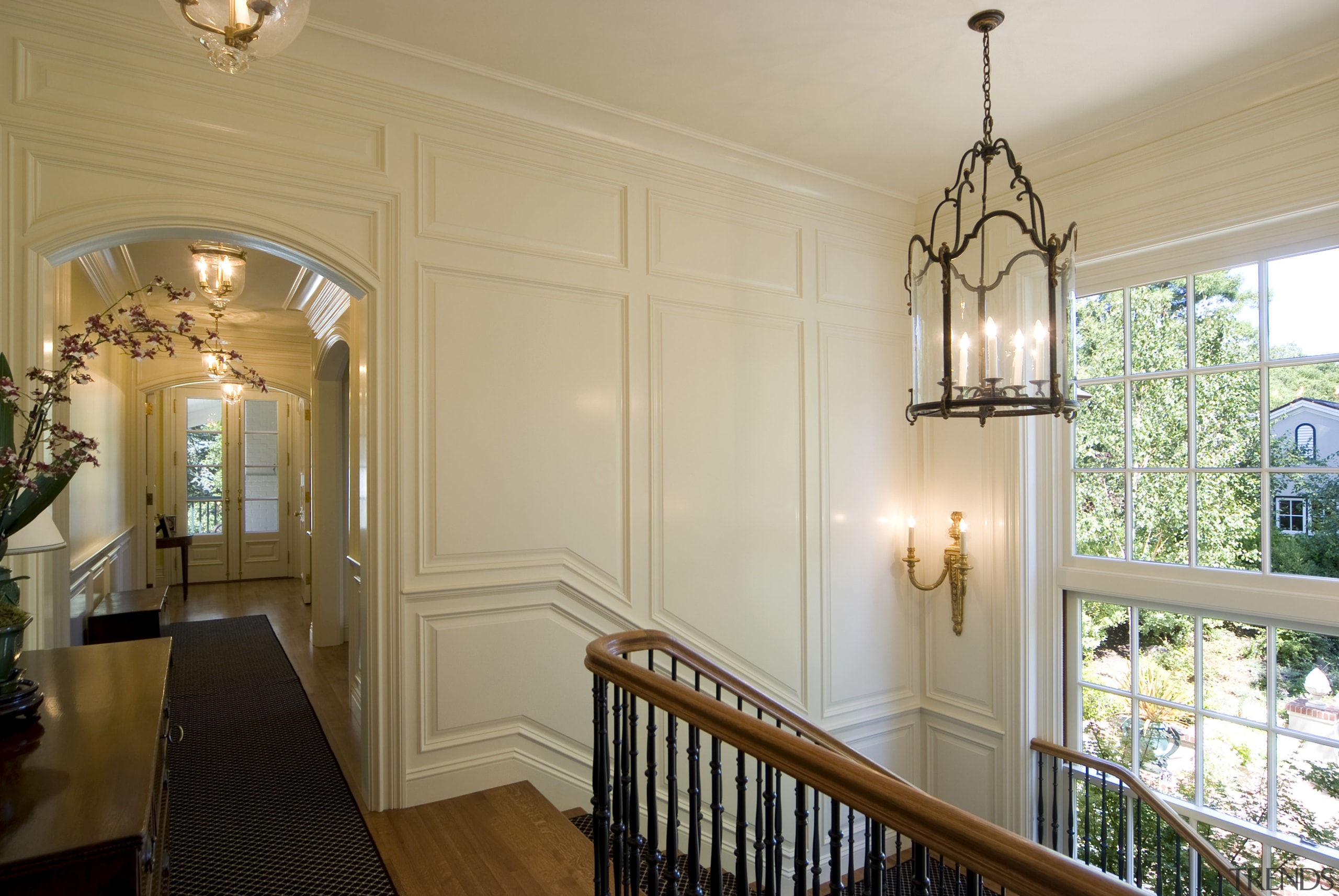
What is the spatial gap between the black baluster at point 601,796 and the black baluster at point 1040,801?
2731mm

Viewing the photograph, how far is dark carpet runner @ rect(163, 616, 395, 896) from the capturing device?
98.0 inches

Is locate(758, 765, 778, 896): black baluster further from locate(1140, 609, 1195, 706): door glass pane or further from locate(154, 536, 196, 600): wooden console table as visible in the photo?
locate(154, 536, 196, 600): wooden console table

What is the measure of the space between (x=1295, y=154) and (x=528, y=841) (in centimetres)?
401

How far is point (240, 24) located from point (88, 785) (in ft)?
4.37

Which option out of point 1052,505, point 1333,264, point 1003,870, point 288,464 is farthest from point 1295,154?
point 288,464

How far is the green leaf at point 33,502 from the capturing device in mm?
1668

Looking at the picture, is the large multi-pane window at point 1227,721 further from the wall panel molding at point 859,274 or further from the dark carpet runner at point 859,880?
the wall panel molding at point 859,274

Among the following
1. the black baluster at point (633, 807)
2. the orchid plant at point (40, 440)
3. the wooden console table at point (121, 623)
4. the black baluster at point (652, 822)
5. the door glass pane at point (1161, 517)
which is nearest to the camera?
the orchid plant at point (40, 440)

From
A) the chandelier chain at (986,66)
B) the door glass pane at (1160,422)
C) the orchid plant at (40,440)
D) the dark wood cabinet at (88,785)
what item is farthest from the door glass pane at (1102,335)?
the dark wood cabinet at (88,785)

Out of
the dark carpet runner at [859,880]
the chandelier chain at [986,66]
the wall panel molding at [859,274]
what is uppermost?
the chandelier chain at [986,66]

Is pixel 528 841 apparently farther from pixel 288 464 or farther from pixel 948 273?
pixel 288 464

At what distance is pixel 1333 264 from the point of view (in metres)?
3.15

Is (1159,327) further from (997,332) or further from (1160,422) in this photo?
(997,332)

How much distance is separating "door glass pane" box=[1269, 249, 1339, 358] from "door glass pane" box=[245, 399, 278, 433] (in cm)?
985
